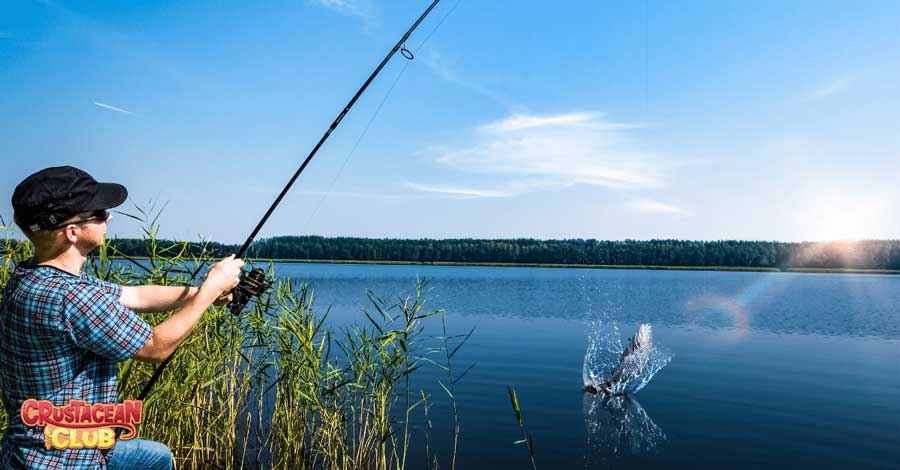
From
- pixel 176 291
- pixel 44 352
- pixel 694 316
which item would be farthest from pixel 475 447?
pixel 694 316

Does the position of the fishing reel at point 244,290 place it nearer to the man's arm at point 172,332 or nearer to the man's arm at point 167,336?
the man's arm at point 172,332

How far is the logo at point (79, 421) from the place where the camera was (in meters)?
2.11

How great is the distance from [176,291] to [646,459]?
747cm

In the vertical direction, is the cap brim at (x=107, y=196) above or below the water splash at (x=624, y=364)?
above

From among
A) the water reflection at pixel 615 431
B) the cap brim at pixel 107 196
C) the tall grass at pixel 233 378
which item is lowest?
the water reflection at pixel 615 431

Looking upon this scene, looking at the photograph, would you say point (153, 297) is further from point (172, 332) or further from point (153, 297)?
point (172, 332)

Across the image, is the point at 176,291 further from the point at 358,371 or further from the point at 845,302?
the point at 845,302

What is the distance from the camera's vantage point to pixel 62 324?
205cm

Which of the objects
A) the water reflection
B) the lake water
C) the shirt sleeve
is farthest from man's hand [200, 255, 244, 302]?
the water reflection

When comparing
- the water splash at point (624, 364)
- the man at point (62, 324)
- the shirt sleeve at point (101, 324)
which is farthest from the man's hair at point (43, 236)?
the water splash at point (624, 364)

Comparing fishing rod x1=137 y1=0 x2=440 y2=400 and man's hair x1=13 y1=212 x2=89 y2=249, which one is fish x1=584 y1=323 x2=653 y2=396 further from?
man's hair x1=13 y1=212 x2=89 y2=249

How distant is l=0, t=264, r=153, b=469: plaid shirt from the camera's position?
2057mm

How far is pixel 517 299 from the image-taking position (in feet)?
106

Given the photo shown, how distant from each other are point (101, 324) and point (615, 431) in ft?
29.0
